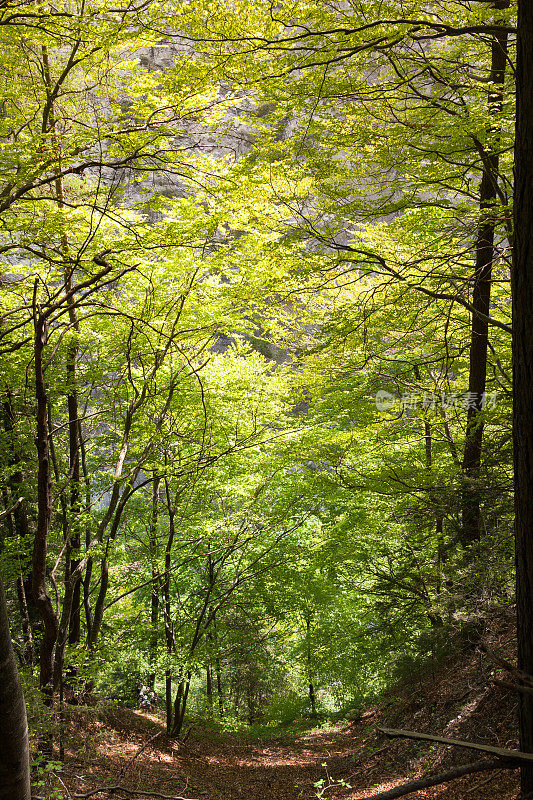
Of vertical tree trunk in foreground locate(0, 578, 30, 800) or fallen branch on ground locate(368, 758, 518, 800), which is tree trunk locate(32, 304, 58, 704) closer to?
vertical tree trunk in foreground locate(0, 578, 30, 800)

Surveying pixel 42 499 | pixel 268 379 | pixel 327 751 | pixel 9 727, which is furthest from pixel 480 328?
pixel 327 751

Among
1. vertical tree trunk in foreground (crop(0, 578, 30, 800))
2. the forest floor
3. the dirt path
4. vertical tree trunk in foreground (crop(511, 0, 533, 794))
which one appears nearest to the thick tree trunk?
the forest floor

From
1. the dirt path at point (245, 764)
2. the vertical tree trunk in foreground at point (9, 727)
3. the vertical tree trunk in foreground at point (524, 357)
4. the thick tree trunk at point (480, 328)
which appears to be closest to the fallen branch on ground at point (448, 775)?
the vertical tree trunk in foreground at point (524, 357)

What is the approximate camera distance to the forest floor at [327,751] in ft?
16.0

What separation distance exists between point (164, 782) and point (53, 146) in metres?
8.83

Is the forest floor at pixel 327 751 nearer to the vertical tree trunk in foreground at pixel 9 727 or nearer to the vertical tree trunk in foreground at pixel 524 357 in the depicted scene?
the vertical tree trunk in foreground at pixel 524 357

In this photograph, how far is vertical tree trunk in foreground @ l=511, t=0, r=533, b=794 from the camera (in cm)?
171

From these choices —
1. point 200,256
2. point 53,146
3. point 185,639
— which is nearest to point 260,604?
point 185,639

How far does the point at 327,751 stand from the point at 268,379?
26.9ft

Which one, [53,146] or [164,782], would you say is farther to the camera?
[164,782]

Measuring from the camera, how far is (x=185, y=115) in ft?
15.6

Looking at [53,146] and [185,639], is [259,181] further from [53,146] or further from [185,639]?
[185,639]

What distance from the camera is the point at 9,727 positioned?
1.19 m

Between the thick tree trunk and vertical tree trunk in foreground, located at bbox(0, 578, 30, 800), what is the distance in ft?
14.9
